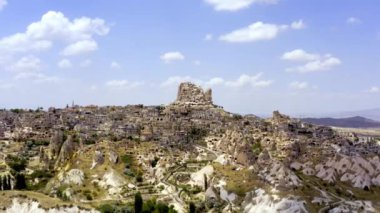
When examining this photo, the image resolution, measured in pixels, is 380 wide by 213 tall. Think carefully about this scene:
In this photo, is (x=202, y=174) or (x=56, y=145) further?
(x=56, y=145)

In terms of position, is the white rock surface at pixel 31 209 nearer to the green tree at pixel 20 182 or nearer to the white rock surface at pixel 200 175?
the green tree at pixel 20 182

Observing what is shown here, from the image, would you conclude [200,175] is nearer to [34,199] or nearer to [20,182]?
[34,199]

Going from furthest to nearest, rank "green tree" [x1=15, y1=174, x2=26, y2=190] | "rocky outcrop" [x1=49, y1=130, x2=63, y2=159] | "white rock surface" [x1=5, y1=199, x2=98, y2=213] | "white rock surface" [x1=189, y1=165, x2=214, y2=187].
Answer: "rocky outcrop" [x1=49, y1=130, x2=63, y2=159]
"green tree" [x1=15, y1=174, x2=26, y2=190]
"white rock surface" [x1=189, y1=165, x2=214, y2=187]
"white rock surface" [x1=5, y1=199, x2=98, y2=213]

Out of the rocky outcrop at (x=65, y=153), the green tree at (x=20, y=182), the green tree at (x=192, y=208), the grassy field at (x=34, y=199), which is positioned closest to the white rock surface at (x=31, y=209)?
the grassy field at (x=34, y=199)

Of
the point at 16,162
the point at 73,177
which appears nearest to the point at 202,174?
the point at 73,177

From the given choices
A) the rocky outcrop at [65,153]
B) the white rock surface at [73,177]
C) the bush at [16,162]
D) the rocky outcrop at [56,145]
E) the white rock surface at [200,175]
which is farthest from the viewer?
the rocky outcrop at [56,145]

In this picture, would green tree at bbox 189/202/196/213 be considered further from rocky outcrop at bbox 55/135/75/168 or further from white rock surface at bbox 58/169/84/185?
rocky outcrop at bbox 55/135/75/168

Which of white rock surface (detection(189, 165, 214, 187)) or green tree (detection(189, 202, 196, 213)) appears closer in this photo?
green tree (detection(189, 202, 196, 213))

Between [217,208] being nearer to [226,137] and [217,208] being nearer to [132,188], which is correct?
[132,188]

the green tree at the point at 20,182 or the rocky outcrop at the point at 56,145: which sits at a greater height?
the rocky outcrop at the point at 56,145

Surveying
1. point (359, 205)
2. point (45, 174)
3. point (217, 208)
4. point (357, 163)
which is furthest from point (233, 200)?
point (45, 174)

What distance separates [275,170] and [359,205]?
21.2 m

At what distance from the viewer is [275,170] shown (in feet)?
481

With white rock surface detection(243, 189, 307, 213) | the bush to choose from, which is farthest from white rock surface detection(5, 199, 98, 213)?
the bush
